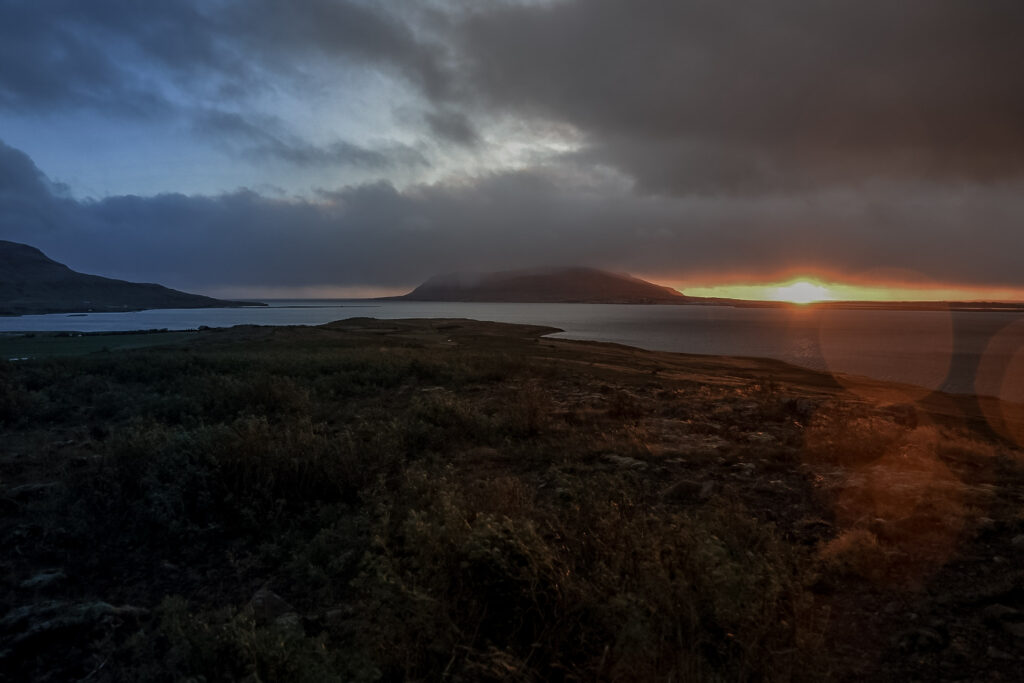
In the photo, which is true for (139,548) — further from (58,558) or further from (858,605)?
(858,605)

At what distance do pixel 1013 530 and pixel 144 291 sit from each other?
9000 inches

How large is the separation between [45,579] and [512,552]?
416cm

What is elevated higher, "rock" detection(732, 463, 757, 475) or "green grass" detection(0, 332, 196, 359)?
"rock" detection(732, 463, 757, 475)

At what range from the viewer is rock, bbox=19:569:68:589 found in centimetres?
441

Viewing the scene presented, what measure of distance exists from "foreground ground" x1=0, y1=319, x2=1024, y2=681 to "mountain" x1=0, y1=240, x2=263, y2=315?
158m

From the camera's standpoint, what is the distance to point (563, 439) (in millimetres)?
8078

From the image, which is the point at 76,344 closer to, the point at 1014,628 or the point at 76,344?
the point at 76,344

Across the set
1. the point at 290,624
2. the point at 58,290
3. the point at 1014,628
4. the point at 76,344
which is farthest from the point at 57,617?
the point at 58,290

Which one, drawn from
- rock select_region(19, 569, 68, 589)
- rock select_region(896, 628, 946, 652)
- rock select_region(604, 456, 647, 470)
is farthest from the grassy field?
rock select_region(896, 628, 946, 652)

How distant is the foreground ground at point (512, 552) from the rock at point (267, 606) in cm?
2

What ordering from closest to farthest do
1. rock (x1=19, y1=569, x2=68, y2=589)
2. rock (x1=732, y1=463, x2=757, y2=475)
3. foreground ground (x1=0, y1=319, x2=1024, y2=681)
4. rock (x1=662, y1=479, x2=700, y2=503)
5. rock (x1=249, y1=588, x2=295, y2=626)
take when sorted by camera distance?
foreground ground (x1=0, y1=319, x2=1024, y2=681) → rock (x1=249, y1=588, x2=295, y2=626) → rock (x1=19, y1=569, x2=68, y2=589) → rock (x1=662, y1=479, x2=700, y2=503) → rock (x1=732, y1=463, x2=757, y2=475)

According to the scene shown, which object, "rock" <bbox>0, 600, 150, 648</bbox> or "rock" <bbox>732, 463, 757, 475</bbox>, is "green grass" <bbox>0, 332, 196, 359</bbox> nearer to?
"rock" <bbox>0, 600, 150, 648</bbox>

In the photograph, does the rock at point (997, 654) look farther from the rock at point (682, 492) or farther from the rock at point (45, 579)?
the rock at point (45, 579)

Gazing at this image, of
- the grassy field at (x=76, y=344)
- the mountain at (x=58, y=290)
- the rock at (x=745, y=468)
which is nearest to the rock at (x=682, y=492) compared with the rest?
the rock at (x=745, y=468)
